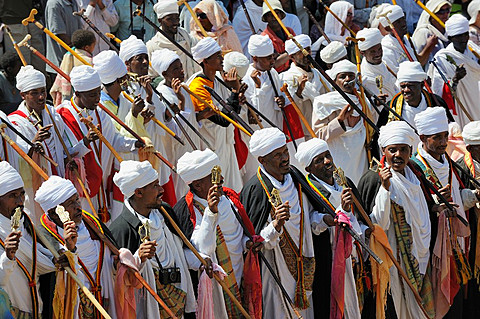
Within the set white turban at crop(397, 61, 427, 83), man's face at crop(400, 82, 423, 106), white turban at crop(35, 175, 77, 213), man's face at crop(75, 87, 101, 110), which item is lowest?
man's face at crop(400, 82, 423, 106)

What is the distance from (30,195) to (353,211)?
2.79 m

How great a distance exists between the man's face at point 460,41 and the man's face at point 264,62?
276 cm

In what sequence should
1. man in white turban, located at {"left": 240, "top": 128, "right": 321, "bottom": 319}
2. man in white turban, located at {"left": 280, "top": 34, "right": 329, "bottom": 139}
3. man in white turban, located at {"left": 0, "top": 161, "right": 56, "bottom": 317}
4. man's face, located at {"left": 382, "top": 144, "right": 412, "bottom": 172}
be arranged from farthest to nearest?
man in white turban, located at {"left": 280, "top": 34, "right": 329, "bottom": 139} < man's face, located at {"left": 382, "top": 144, "right": 412, "bottom": 172} < man in white turban, located at {"left": 240, "top": 128, "right": 321, "bottom": 319} < man in white turban, located at {"left": 0, "top": 161, "right": 56, "bottom": 317}

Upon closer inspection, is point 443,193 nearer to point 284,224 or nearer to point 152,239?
point 284,224

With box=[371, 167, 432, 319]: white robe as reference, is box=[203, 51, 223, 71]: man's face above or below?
above

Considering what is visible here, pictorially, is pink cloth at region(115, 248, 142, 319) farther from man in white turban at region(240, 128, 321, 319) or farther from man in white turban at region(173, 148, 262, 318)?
man in white turban at region(240, 128, 321, 319)

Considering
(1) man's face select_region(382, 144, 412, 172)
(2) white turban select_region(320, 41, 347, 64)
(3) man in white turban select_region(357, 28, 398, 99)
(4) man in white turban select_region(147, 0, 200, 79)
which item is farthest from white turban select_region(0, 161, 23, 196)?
(3) man in white turban select_region(357, 28, 398, 99)

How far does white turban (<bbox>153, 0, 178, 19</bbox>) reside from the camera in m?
12.5

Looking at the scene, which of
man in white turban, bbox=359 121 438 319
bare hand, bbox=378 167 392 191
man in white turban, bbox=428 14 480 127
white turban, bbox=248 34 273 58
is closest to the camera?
bare hand, bbox=378 167 392 191

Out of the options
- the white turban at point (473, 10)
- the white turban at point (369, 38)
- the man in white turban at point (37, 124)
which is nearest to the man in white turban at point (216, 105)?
the man in white turban at point (37, 124)

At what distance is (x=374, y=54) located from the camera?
13555 mm

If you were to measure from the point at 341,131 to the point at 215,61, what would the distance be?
143 centimetres

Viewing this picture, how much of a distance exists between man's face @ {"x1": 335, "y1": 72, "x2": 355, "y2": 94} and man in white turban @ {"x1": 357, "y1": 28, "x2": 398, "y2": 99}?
125cm

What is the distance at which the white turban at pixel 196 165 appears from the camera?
8727mm
